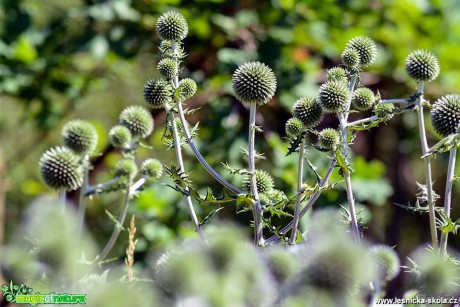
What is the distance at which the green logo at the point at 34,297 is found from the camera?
4.03 ft

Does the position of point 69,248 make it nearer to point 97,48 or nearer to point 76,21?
point 97,48

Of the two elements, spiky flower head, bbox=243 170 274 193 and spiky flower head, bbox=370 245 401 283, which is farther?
spiky flower head, bbox=243 170 274 193

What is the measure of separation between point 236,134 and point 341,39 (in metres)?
1.19

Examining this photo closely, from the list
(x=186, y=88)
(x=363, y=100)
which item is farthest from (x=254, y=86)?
(x=363, y=100)

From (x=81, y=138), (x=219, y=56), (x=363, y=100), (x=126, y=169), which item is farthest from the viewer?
(x=219, y=56)

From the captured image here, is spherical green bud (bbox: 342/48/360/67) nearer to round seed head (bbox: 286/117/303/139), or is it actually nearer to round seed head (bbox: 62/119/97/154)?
round seed head (bbox: 286/117/303/139)

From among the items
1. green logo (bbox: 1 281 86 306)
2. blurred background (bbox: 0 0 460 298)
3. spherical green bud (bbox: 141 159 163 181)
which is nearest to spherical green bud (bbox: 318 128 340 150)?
spherical green bud (bbox: 141 159 163 181)

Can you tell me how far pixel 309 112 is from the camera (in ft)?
5.98

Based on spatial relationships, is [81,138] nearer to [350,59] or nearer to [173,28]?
[173,28]

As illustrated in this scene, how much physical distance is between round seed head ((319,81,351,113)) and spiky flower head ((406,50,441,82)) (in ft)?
1.08

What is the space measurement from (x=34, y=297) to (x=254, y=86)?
0.93 meters

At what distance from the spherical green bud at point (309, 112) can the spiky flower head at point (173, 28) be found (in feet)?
1.46

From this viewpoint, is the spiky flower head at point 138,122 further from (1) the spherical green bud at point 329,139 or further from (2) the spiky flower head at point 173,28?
(1) the spherical green bud at point 329,139

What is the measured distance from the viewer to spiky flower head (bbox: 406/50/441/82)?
2.04 m
